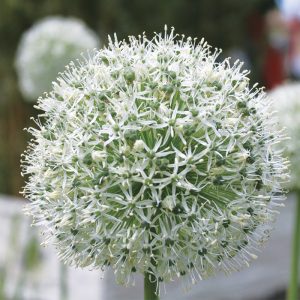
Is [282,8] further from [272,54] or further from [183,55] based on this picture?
[183,55]

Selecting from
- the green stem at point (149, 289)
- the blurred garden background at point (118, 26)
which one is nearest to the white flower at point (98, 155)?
the green stem at point (149, 289)

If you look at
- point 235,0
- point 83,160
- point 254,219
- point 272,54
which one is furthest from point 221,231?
point 272,54

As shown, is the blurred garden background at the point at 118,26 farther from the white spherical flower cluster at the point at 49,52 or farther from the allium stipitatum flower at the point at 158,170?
the allium stipitatum flower at the point at 158,170

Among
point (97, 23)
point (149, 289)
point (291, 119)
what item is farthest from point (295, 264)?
point (97, 23)

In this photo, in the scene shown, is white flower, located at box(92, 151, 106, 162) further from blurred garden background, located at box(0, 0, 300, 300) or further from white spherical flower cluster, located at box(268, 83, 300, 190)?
blurred garden background, located at box(0, 0, 300, 300)

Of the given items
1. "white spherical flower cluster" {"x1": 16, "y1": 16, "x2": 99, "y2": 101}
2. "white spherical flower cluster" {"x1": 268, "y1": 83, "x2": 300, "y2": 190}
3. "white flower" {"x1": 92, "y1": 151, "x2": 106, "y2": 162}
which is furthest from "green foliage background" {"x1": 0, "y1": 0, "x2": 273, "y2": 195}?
"white flower" {"x1": 92, "y1": 151, "x2": 106, "y2": 162}
